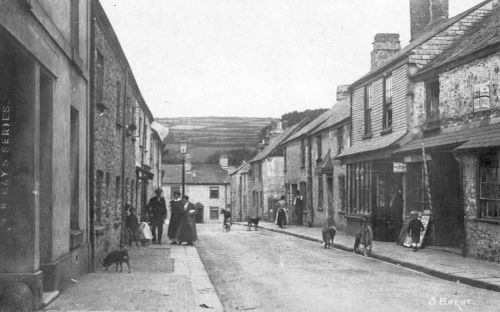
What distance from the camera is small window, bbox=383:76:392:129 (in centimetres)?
2034

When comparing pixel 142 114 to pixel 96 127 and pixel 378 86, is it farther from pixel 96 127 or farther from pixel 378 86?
pixel 96 127

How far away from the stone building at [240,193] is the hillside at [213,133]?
28948 millimetres

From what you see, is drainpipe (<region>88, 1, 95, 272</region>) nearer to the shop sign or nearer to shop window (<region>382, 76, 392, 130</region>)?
the shop sign

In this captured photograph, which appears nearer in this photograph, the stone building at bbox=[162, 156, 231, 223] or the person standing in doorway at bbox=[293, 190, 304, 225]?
the person standing in doorway at bbox=[293, 190, 304, 225]

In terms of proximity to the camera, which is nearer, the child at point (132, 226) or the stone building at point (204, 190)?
the child at point (132, 226)

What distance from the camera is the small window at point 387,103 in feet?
66.7

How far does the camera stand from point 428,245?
17172mm

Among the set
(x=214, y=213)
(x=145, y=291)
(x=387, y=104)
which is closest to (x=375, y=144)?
(x=387, y=104)

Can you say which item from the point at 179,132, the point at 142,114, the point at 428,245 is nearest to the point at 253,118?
the point at 179,132

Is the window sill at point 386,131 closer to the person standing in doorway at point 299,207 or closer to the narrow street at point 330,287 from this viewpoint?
the narrow street at point 330,287

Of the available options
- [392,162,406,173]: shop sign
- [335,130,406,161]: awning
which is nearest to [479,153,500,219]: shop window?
[392,162,406,173]: shop sign

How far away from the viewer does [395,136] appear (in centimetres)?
1928

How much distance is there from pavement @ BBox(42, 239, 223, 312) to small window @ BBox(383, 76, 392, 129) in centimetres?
1022

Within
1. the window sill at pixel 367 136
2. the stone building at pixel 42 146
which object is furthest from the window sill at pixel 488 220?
the stone building at pixel 42 146
